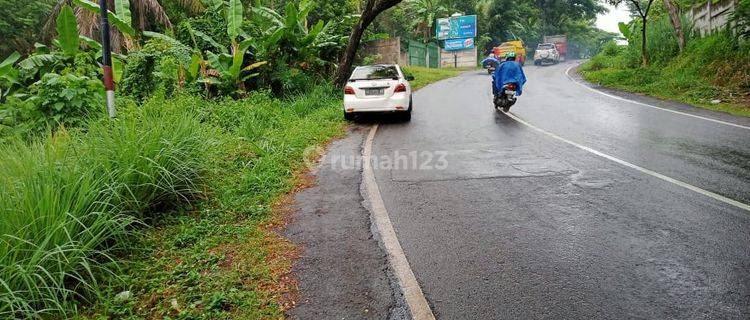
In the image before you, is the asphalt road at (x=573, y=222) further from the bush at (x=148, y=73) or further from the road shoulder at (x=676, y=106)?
the bush at (x=148, y=73)

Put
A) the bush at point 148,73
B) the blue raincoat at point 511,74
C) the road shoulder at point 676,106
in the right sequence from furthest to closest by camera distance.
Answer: the blue raincoat at point 511,74, the bush at point 148,73, the road shoulder at point 676,106

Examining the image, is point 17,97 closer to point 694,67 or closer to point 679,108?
point 679,108

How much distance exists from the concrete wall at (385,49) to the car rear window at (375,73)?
14.9 metres

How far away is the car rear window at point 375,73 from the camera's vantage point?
11820mm

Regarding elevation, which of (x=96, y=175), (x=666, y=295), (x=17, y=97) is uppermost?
(x=17, y=97)

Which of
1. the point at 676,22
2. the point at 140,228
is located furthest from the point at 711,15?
the point at 140,228

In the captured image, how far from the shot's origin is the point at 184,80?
42.4ft

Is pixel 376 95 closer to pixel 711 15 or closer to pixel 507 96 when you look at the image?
pixel 507 96

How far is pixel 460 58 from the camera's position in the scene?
140 ft

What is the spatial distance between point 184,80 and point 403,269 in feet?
36.0

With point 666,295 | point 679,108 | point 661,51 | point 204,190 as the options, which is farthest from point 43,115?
point 661,51

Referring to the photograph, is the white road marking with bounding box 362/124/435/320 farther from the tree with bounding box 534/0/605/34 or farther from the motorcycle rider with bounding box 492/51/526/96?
the tree with bounding box 534/0/605/34

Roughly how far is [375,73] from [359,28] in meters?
4.86

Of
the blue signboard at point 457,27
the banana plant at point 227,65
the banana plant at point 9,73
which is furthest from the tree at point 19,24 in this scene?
the blue signboard at point 457,27
